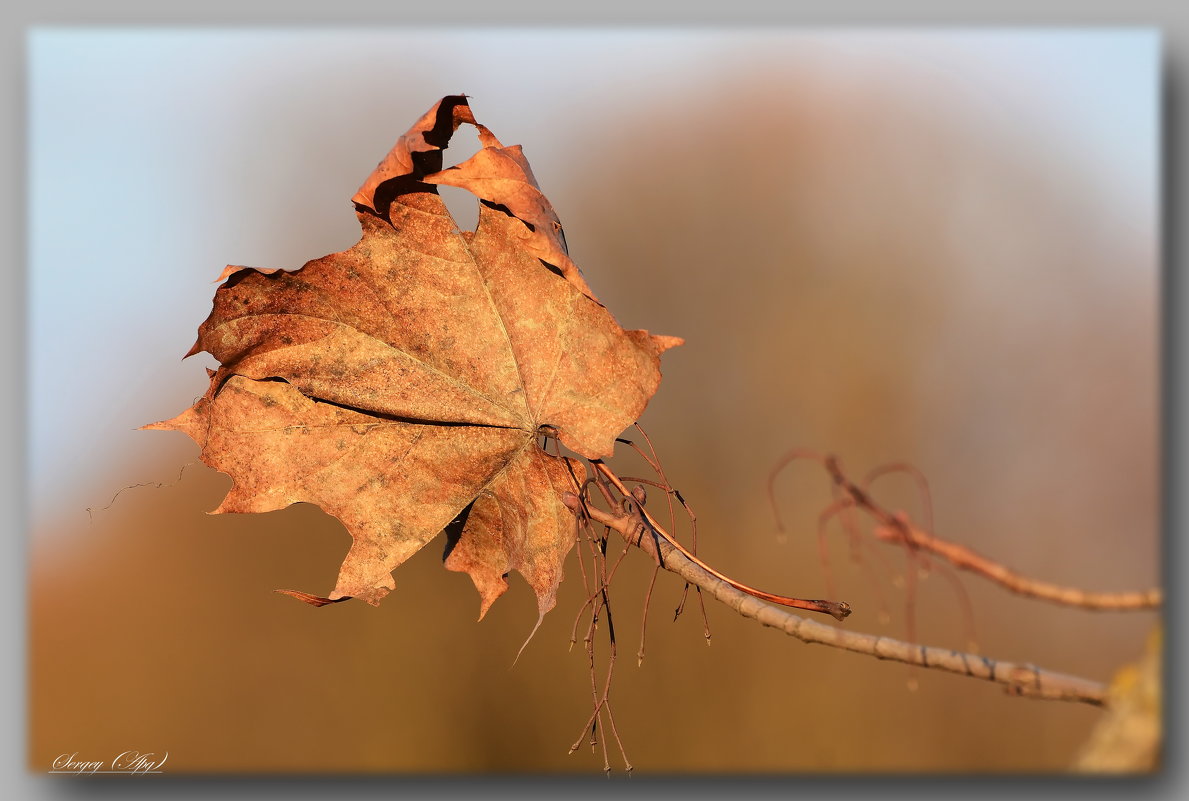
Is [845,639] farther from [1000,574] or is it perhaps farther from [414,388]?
[414,388]

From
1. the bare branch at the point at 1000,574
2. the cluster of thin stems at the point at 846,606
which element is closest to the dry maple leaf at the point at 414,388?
the cluster of thin stems at the point at 846,606

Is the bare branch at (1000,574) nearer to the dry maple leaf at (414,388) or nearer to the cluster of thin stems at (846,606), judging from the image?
the cluster of thin stems at (846,606)

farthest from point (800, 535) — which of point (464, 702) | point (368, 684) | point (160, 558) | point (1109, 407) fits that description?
point (160, 558)

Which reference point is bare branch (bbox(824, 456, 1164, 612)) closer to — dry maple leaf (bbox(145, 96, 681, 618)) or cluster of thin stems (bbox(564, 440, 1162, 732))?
cluster of thin stems (bbox(564, 440, 1162, 732))

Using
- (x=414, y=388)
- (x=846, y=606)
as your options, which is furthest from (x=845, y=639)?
(x=414, y=388)

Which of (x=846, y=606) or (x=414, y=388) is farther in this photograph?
(x=414, y=388)

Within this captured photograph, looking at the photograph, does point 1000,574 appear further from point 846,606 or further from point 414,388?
point 414,388
